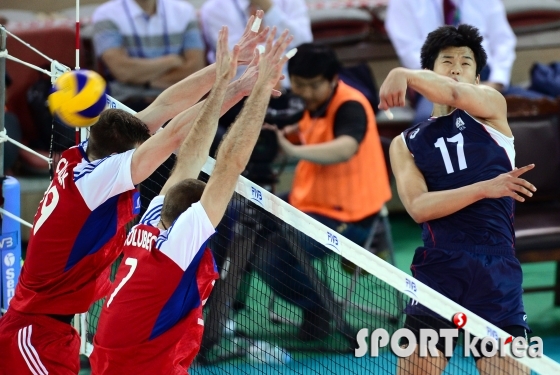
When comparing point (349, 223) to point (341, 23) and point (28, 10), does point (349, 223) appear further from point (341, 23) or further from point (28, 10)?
point (28, 10)

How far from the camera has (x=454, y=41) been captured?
448cm

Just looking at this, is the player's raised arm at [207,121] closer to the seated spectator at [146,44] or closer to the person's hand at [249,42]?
the person's hand at [249,42]

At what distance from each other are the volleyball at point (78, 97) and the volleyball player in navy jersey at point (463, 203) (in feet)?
4.79

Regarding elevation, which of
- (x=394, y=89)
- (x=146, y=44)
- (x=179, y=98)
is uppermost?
(x=146, y=44)

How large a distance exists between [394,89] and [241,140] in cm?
68

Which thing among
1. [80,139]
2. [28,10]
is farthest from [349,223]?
[28,10]

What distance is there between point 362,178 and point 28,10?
16.4 ft

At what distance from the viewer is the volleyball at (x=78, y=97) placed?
4055 mm

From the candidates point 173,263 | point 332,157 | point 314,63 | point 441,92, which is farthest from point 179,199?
point 314,63

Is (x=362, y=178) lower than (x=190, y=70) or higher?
lower

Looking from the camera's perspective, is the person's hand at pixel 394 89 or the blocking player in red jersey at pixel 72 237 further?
the blocking player in red jersey at pixel 72 237

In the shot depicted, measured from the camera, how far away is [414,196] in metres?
4.38

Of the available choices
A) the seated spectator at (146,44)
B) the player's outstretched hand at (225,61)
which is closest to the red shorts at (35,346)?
the player's outstretched hand at (225,61)

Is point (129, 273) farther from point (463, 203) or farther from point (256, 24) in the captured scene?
point (463, 203)
